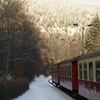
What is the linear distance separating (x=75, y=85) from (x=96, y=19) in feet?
133

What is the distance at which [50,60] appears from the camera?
10044 cm

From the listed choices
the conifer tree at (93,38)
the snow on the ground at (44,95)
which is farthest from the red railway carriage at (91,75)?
the conifer tree at (93,38)

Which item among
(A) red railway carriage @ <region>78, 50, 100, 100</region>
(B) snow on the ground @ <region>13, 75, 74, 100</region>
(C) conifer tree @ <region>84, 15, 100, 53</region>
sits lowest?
(B) snow on the ground @ <region>13, 75, 74, 100</region>

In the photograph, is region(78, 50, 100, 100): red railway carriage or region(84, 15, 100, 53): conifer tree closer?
region(78, 50, 100, 100): red railway carriage

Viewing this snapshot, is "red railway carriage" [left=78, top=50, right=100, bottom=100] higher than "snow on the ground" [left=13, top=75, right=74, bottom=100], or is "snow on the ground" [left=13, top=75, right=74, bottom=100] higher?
"red railway carriage" [left=78, top=50, right=100, bottom=100]

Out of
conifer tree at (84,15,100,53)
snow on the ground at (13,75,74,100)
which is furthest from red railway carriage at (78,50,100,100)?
conifer tree at (84,15,100,53)

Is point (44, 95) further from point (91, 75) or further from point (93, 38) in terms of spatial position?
point (93, 38)

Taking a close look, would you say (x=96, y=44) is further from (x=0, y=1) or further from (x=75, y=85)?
(x=0, y=1)

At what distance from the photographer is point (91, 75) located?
10562 mm

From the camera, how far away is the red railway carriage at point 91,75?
31.3 ft

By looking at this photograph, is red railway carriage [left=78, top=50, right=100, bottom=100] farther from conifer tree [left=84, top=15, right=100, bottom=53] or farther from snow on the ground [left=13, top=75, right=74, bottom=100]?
conifer tree [left=84, top=15, right=100, bottom=53]

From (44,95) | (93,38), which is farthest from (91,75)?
(93,38)

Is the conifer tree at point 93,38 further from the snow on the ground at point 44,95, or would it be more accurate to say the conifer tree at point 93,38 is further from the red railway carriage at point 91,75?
the red railway carriage at point 91,75

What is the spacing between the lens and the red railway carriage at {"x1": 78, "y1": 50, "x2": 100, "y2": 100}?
31.3 feet
